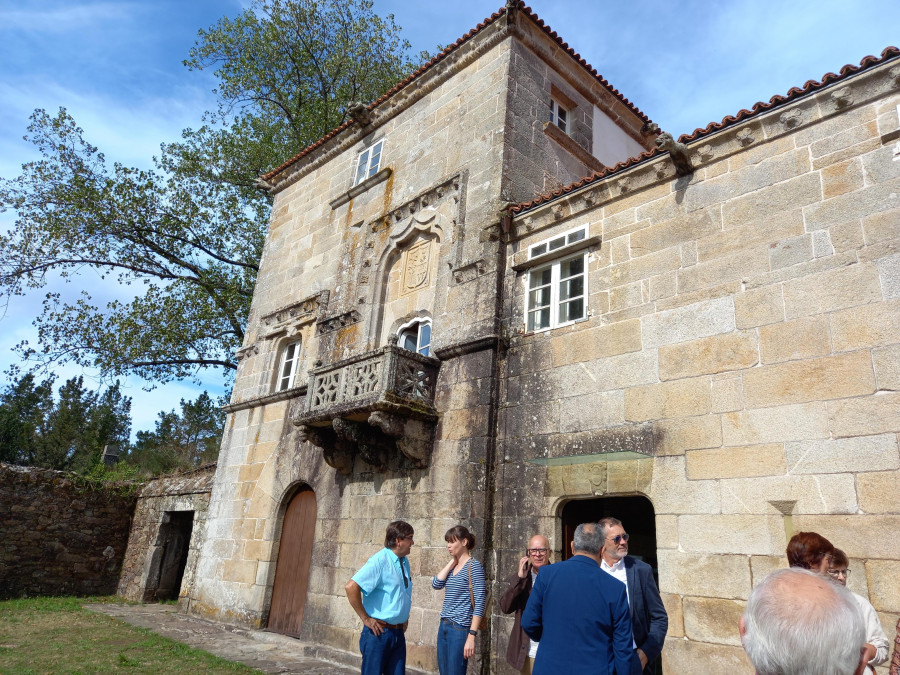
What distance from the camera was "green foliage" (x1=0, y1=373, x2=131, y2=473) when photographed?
32.7 meters

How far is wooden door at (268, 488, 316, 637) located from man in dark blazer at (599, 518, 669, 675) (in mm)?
6792

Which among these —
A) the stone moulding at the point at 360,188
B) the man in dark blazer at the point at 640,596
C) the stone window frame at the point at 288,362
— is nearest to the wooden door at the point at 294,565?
the stone window frame at the point at 288,362

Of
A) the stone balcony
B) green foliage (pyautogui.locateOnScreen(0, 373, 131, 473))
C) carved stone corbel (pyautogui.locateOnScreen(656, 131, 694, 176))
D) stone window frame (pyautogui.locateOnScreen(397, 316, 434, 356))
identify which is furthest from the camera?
green foliage (pyautogui.locateOnScreen(0, 373, 131, 473))

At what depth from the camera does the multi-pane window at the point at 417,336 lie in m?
9.42

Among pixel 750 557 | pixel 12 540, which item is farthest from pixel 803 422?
pixel 12 540

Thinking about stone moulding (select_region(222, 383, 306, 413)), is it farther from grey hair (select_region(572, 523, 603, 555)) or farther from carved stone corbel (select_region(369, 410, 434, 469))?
grey hair (select_region(572, 523, 603, 555))

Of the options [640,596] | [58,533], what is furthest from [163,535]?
[640,596]

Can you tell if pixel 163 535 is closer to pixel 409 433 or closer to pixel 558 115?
pixel 409 433

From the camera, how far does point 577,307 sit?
746 centimetres

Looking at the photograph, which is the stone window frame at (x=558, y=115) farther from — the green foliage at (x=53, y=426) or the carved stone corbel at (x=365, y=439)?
the green foliage at (x=53, y=426)

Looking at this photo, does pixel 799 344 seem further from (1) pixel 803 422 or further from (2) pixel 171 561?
(2) pixel 171 561

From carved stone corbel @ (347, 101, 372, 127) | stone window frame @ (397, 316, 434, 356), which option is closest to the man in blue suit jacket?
stone window frame @ (397, 316, 434, 356)

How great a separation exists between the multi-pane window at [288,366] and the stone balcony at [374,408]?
2598mm

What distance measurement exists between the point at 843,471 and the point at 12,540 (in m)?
15.8
